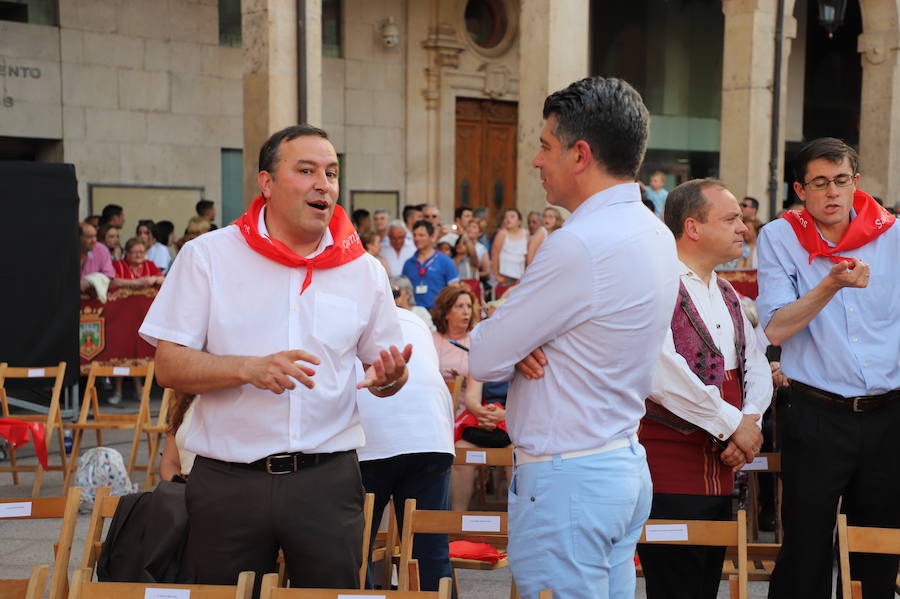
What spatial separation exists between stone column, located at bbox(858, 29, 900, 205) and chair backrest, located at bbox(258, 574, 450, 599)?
625 inches

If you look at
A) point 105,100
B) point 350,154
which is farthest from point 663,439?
point 350,154

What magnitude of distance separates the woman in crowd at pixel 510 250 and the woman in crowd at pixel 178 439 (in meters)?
8.84

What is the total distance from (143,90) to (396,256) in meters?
5.10

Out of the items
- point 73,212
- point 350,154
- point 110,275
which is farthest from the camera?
point 350,154

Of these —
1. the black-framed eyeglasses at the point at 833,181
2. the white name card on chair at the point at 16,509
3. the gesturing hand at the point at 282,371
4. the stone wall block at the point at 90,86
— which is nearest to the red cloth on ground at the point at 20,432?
the white name card on chair at the point at 16,509

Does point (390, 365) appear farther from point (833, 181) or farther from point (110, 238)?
point (110, 238)

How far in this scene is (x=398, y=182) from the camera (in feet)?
60.3

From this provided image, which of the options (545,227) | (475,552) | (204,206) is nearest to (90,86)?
(204,206)

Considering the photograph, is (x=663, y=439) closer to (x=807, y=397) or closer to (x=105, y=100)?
(x=807, y=397)

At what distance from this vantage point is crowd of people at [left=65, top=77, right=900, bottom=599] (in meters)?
2.85

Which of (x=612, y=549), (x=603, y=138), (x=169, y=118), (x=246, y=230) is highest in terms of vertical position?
(x=169, y=118)

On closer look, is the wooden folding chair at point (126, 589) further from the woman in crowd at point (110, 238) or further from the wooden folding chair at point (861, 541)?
the woman in crowd at point (110, 238)

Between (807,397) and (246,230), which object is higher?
(246,230)

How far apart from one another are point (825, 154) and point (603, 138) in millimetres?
1730
